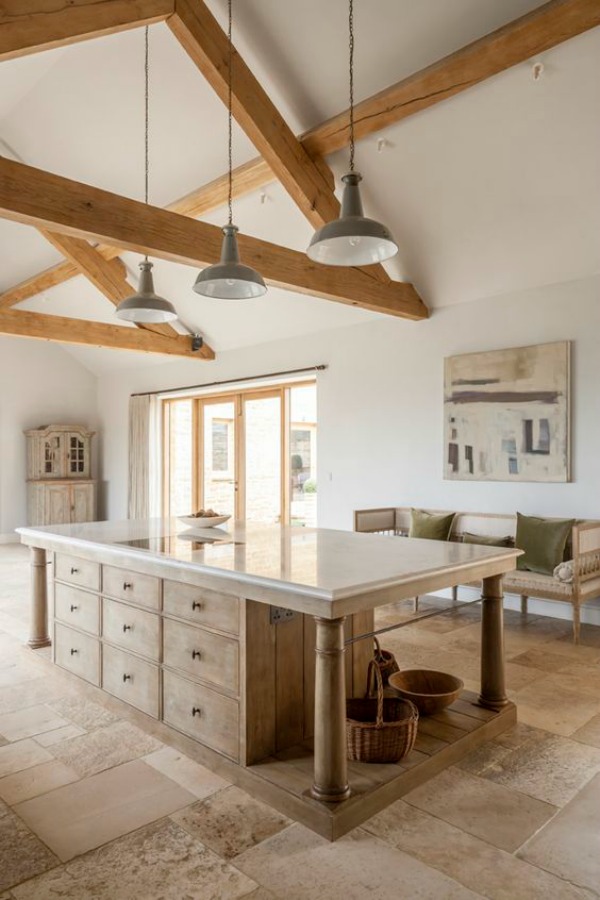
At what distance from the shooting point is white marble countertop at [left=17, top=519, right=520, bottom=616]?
86.7 inches

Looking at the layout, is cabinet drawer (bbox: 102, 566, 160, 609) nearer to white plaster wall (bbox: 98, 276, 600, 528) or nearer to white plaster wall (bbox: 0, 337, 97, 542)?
white plaster wall (bbox: 98, 276, 600, 528)

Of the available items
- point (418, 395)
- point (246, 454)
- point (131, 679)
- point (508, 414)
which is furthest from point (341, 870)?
point (246, 454)

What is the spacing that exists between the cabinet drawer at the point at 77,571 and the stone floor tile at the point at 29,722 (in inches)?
24.1

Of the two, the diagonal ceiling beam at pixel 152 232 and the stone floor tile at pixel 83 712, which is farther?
the diagonal ceiling beam at pixel 152 232

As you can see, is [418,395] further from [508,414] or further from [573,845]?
[573,845]

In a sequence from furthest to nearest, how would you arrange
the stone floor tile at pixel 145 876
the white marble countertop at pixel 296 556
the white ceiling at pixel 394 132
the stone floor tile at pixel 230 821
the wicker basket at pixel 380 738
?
1. the white ceiling at pixel 394 132
2. the wicker basket at pixel 380 738
3. the white marble countertop at pixel 296 556
4. the stone floor tile at pixel 230 821
5. the stone floor tile at pixel 145 876

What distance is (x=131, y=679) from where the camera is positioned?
3.00 metres

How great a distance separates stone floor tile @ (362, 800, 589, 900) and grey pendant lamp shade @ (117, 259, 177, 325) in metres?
2.92

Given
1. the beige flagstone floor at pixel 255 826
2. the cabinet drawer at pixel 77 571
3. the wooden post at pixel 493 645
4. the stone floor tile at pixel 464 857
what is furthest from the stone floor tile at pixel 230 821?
the cabinet drawer at pixel 77 571

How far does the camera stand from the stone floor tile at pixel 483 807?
6.90ft

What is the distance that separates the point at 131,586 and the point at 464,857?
1767 millimetres

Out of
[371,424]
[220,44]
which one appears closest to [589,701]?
[371,424]

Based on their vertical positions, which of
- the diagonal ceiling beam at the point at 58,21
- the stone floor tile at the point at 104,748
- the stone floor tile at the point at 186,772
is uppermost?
the diagonal ceiling beam at the point at 58,21

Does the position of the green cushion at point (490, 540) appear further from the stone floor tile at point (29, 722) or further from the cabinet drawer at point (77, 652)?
the stone floor tile at point (29, 722)
